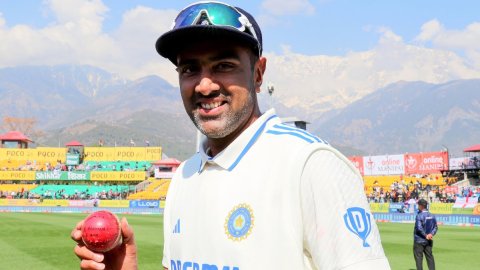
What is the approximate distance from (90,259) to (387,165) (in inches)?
2454

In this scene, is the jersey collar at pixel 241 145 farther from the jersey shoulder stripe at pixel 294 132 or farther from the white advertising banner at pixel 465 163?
the white advertising banner at pixel 465 163

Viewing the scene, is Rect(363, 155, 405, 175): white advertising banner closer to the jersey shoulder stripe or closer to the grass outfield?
the grass outfield

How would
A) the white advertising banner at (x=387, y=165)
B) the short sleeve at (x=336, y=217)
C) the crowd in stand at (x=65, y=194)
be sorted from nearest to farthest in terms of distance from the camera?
the short sleeve at (x=336, y=217) < the crowd in stand at (x=65, y=194) < the white advertising banner at (x=387, y=165)

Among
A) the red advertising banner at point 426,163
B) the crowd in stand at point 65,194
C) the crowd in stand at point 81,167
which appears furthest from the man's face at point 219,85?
the crowd in stand at point 81,167

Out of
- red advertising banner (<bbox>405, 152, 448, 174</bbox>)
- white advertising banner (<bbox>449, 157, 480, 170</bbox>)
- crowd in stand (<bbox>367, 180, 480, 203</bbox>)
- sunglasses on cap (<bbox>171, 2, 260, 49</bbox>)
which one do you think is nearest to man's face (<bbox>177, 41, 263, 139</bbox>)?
sunglasses on cap (<bbox>171, 2, 260, 49</bbox>)

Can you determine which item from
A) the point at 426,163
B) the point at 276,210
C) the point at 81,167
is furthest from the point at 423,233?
the point at 81,167

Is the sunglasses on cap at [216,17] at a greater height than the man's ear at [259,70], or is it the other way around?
the sunglasses on cap at [216,17]

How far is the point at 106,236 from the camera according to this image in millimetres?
2619

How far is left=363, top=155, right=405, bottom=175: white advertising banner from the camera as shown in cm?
6216

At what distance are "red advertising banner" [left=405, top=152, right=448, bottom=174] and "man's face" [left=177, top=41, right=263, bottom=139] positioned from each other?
198ft

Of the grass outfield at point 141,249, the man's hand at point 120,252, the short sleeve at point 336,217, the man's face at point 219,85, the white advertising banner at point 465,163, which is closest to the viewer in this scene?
the short sleeve at point 336,217

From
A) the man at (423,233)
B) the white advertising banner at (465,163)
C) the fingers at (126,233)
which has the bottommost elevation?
the man at (423,233)

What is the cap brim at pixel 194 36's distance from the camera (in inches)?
95.6

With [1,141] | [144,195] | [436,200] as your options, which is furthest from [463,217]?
[1,141]
